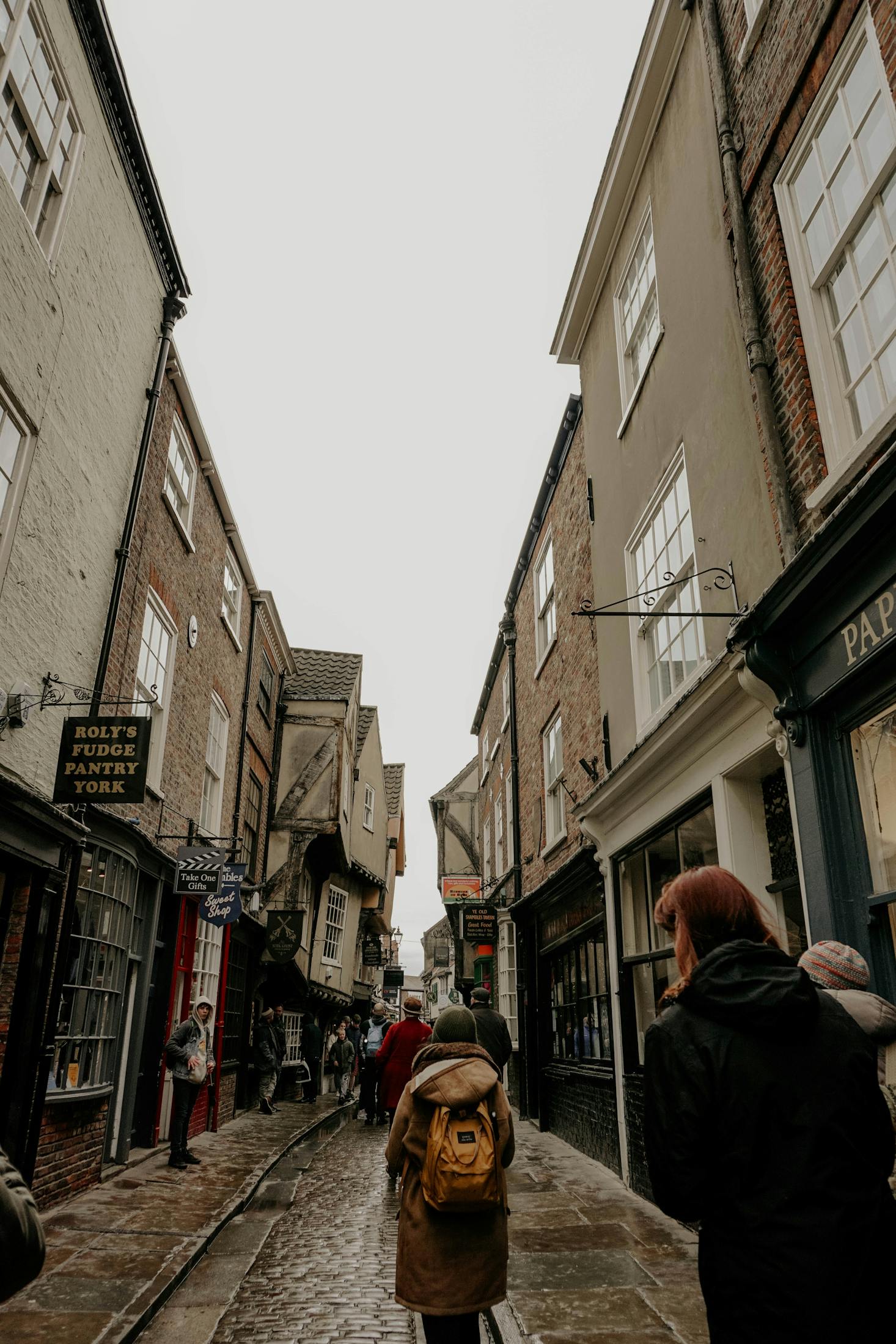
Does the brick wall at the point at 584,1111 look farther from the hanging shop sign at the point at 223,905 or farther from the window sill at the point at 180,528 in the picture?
the window sill at the point at 180,528

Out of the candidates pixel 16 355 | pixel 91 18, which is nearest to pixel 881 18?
pixel 16 355

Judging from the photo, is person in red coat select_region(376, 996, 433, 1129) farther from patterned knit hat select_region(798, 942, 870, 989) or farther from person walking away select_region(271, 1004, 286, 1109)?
person walking away select_region(271, 1004, 286, 1109)

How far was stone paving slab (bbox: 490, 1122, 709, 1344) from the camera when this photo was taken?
4500 mm

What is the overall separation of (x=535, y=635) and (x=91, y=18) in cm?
989

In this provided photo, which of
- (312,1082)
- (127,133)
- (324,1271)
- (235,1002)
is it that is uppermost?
(127,133)

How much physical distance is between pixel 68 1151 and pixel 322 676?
47.6ft

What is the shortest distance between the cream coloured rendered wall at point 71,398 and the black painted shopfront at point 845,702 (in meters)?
5.81

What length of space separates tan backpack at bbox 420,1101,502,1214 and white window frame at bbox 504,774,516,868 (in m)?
12.8

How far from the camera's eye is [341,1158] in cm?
1054

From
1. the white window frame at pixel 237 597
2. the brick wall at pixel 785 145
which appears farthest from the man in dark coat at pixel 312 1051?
the brick wall at pixel 785 145

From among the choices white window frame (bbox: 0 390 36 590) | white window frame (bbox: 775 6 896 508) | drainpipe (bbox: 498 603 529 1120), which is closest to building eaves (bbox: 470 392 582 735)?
drainpipe (bbox: 498 603 529 1120)

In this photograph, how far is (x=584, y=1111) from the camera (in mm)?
10383

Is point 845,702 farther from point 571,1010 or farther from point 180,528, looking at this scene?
point 180,528

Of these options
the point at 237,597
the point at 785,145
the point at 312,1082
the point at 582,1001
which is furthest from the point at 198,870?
the point at 312,1082
